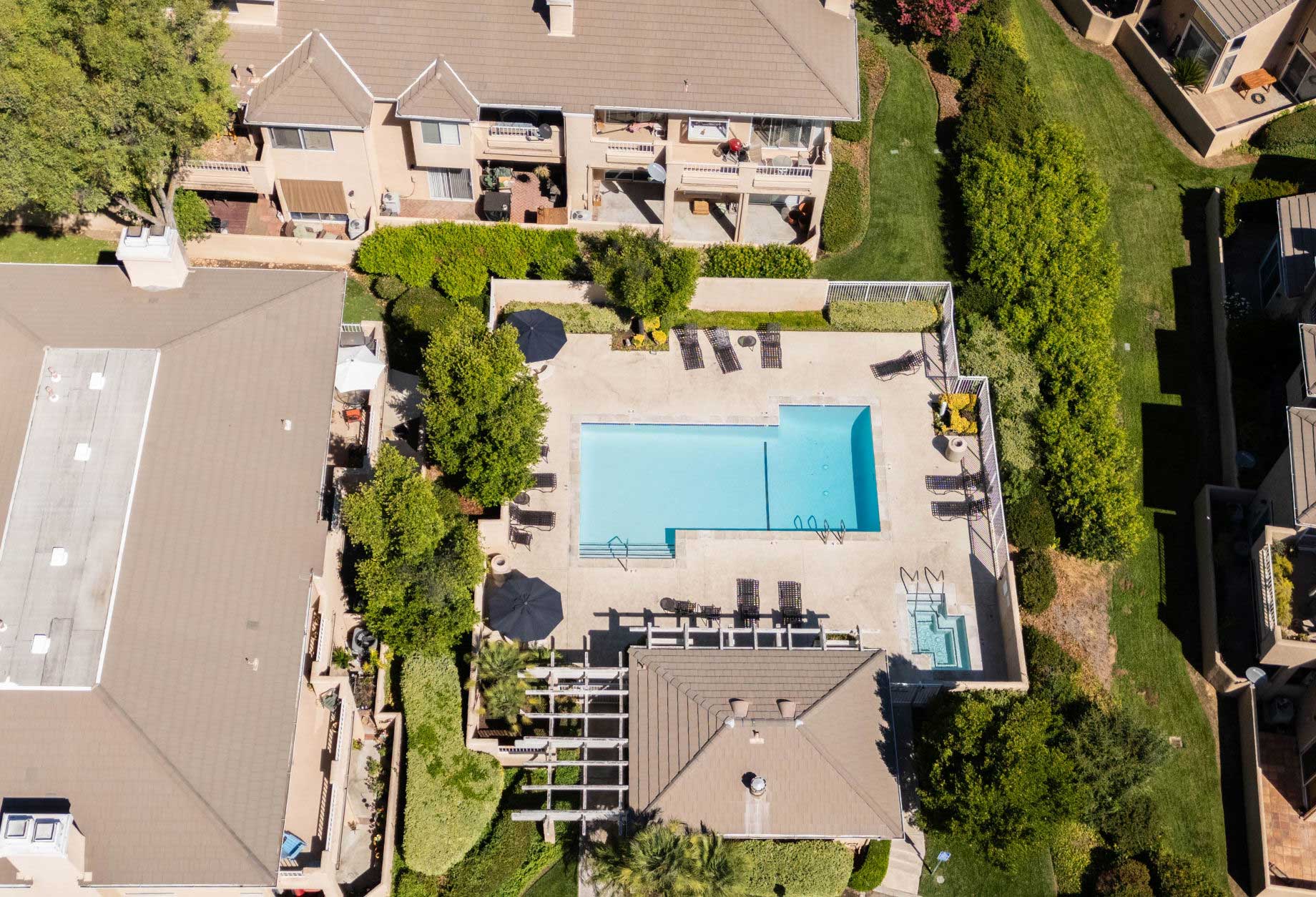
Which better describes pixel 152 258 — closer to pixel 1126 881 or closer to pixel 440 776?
pixel 440 776

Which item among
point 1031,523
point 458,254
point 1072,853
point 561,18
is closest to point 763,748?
point 1072,853

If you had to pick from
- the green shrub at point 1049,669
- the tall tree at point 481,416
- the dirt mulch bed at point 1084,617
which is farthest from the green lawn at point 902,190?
the green shrub at point 1049,669

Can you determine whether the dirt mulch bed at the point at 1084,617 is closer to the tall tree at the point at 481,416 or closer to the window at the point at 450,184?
the tall tree at the point at 481,416

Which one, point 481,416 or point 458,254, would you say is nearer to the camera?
→ point 481,416

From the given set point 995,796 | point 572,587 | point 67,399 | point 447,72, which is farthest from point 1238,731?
point 67,399

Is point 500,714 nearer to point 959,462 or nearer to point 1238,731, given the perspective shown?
point 959,462

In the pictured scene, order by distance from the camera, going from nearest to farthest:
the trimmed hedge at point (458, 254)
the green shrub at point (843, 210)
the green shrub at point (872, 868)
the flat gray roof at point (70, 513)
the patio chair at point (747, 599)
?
1. the flat gray roof at point (70, 513)
2. the green shrub at point (872, 868)
3. the patio chair at point (747, 599)
4. the trimmed hedge at point (458, 254)
5. the green shrub at point (843, 210)
